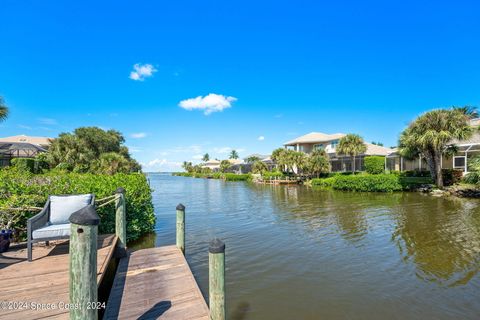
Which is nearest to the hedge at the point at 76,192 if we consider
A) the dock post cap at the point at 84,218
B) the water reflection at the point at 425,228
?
the dock post cap at the point at 84,218

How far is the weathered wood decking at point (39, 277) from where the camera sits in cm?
322

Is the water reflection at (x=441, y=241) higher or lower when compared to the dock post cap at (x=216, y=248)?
lower

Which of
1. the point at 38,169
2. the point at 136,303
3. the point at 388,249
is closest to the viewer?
the point at 136,303

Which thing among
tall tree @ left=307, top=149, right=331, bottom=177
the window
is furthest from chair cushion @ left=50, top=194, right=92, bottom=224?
the window

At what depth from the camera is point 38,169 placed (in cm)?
2214

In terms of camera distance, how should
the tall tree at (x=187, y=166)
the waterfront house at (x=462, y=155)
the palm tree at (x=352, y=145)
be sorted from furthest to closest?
the tall tree at (x=187, y=166)
the palm tree at (x=352, y=145)
the waterfront house at (x=462, y=155)

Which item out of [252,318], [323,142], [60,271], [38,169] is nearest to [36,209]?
[60,271]

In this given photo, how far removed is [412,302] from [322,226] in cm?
610

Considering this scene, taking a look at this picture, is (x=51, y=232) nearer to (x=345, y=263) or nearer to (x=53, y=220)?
(x=53, y=220)

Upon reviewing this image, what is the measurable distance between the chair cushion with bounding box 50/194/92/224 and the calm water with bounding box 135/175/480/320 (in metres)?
3.15

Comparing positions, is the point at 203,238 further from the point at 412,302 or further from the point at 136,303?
the point at 412,302

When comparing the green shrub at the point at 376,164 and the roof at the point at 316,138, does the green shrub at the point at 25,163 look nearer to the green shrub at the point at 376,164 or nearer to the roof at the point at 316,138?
the green shrub at the point at 376,164

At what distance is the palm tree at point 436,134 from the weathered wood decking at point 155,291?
22507 millimetres

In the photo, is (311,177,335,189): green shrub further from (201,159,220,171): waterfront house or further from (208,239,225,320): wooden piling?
(201,159,220,171): waterfront house
